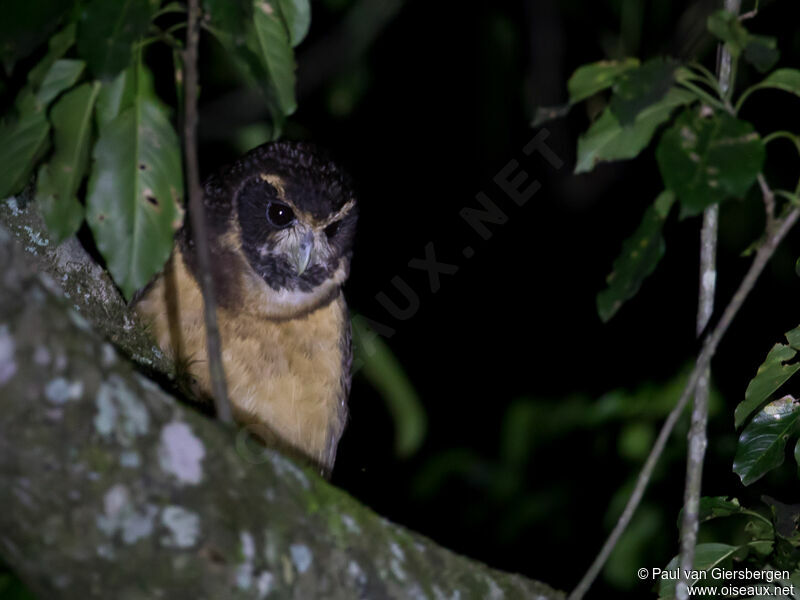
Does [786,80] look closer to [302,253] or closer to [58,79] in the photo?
[58,79]

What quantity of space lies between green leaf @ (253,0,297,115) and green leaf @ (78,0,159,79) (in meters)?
0.25

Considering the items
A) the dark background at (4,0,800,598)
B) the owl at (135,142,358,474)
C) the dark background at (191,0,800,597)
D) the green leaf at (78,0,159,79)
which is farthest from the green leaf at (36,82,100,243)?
the dark background at (191,0,800,597)

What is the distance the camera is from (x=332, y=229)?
328 cm

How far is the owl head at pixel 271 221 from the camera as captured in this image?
3.04 meters

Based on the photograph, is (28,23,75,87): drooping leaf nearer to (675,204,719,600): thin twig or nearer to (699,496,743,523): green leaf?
(675,204,719,600): thin twig

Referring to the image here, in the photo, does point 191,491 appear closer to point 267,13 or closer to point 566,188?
point 267,13

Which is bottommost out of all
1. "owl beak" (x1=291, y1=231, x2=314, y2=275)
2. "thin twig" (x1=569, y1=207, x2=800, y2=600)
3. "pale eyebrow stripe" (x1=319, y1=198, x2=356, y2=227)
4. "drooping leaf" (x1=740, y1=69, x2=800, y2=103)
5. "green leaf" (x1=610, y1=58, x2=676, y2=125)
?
"pale eyebrow stripe" (x1=319, y1=198, x2=356, y2=227)

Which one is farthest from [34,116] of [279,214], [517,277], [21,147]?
[517,277]

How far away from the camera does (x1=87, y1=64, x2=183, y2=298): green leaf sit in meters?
1.39

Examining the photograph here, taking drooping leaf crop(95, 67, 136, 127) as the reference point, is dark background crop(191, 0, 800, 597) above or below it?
below

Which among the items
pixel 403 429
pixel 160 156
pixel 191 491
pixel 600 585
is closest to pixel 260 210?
pixel 403 429

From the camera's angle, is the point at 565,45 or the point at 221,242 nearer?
the point at 221,242

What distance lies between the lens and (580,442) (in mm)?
4254

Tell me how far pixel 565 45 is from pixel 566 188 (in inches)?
28.9
